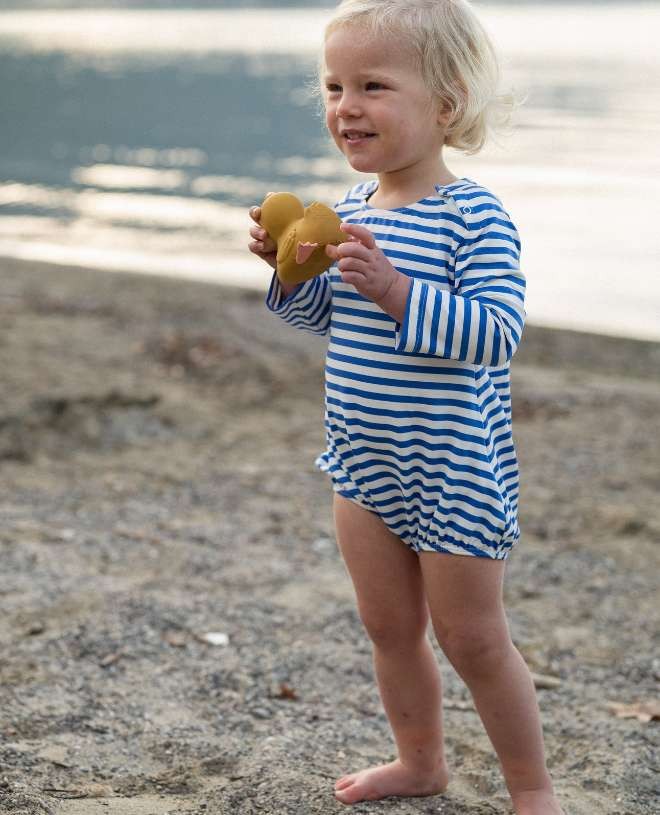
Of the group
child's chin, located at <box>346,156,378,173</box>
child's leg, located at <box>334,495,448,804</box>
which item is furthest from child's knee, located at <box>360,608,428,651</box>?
child's chin, located at <box>346,156,378,173</box>

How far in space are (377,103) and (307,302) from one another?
49cm

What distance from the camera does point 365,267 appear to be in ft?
7.38

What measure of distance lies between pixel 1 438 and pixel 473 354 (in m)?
4.02

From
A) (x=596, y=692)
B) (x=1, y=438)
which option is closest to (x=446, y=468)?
(x=596, y=692)

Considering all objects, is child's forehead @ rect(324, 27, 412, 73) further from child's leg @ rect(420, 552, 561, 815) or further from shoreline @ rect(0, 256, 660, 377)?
shoreline @ rect(0, 256, 660, 377)

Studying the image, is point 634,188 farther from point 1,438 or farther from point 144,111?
point 144,111

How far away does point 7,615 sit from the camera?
3.97m

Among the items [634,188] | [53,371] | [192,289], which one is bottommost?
[53,371]

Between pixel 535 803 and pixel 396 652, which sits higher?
pixel 396 652

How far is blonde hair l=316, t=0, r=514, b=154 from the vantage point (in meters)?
2.36

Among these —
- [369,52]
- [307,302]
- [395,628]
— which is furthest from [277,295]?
[395,628]

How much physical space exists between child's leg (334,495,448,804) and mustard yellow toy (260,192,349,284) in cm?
55

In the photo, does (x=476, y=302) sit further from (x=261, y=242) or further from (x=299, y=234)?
(x=261, y=242)

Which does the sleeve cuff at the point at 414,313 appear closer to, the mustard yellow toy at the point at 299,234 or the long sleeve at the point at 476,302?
the long sleeve at the point at 476,302
